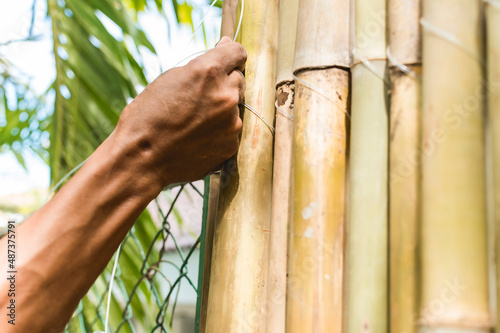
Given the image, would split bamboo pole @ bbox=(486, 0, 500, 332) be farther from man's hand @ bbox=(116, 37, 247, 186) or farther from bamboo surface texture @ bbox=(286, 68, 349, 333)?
man's hand @ bbox=(116, 37, 247, 186)

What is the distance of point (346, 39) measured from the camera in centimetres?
71

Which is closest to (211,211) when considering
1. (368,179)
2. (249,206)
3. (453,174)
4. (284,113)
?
(249,206)

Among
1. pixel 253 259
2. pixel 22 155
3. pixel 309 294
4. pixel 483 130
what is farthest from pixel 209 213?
pixel 22 155

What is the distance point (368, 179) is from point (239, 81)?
11.5 inches

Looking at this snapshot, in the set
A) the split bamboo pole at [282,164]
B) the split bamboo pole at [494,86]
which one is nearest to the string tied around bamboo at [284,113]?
the split bamboo pole at [282,164]

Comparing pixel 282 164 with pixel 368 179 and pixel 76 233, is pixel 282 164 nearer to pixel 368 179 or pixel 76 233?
pixel 368 179

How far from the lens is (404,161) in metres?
0.58

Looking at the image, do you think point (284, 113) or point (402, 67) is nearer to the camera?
point (402, 67)

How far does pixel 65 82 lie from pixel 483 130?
1412mm

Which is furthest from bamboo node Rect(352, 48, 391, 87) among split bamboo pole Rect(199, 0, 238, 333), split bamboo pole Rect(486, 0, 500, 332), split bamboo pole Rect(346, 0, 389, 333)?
split bamboo pole Rect(199, 0, 238, 333)

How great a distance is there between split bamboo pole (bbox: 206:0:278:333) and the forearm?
134mm

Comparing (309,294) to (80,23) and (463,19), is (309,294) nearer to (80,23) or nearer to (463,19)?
(463,19)

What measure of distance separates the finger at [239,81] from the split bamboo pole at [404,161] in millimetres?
268

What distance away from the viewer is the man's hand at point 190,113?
78cm
